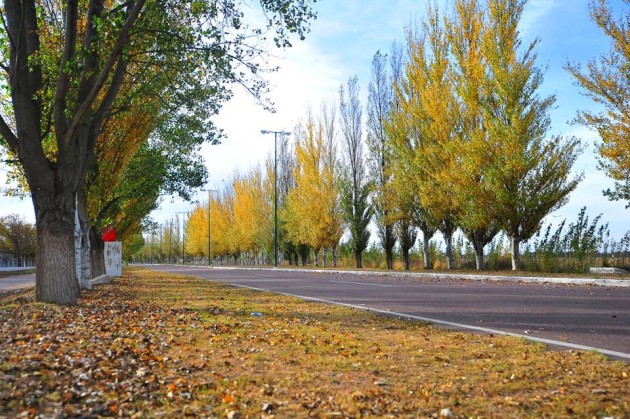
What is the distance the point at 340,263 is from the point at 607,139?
3094cm

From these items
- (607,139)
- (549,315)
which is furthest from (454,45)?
(549,315)

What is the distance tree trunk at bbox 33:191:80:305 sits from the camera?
→ 35.0ft

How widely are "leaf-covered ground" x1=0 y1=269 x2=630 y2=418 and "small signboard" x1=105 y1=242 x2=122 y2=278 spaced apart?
2017 centimetres

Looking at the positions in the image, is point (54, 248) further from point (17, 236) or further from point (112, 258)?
point (17, 236)

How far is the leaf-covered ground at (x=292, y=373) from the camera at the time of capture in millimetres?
4098

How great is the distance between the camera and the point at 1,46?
11.4 metres

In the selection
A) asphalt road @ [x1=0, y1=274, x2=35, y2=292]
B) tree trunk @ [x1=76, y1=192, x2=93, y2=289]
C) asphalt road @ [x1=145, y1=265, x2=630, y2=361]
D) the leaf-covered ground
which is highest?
tree trunk @ [x1=76, y1=192, x2=93, y2=289]

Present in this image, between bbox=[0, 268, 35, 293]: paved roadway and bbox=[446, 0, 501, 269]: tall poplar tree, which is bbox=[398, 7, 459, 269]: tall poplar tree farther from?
bbox=[0, 268, 35, 293]: paved roadway

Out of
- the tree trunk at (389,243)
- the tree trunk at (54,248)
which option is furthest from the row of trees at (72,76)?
the tree trunk at (389,243)

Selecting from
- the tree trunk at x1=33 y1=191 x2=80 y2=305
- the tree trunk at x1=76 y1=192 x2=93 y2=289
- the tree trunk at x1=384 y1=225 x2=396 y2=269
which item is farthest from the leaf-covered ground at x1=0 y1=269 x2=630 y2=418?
the tree trunk at x1=384 y1=225 x2=396 y2=269

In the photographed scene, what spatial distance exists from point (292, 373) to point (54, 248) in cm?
733

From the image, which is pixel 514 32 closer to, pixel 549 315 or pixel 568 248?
pixel 568 248

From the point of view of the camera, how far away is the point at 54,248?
1066 cm

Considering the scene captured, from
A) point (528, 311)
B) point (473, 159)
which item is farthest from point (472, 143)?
point (528, 311)
